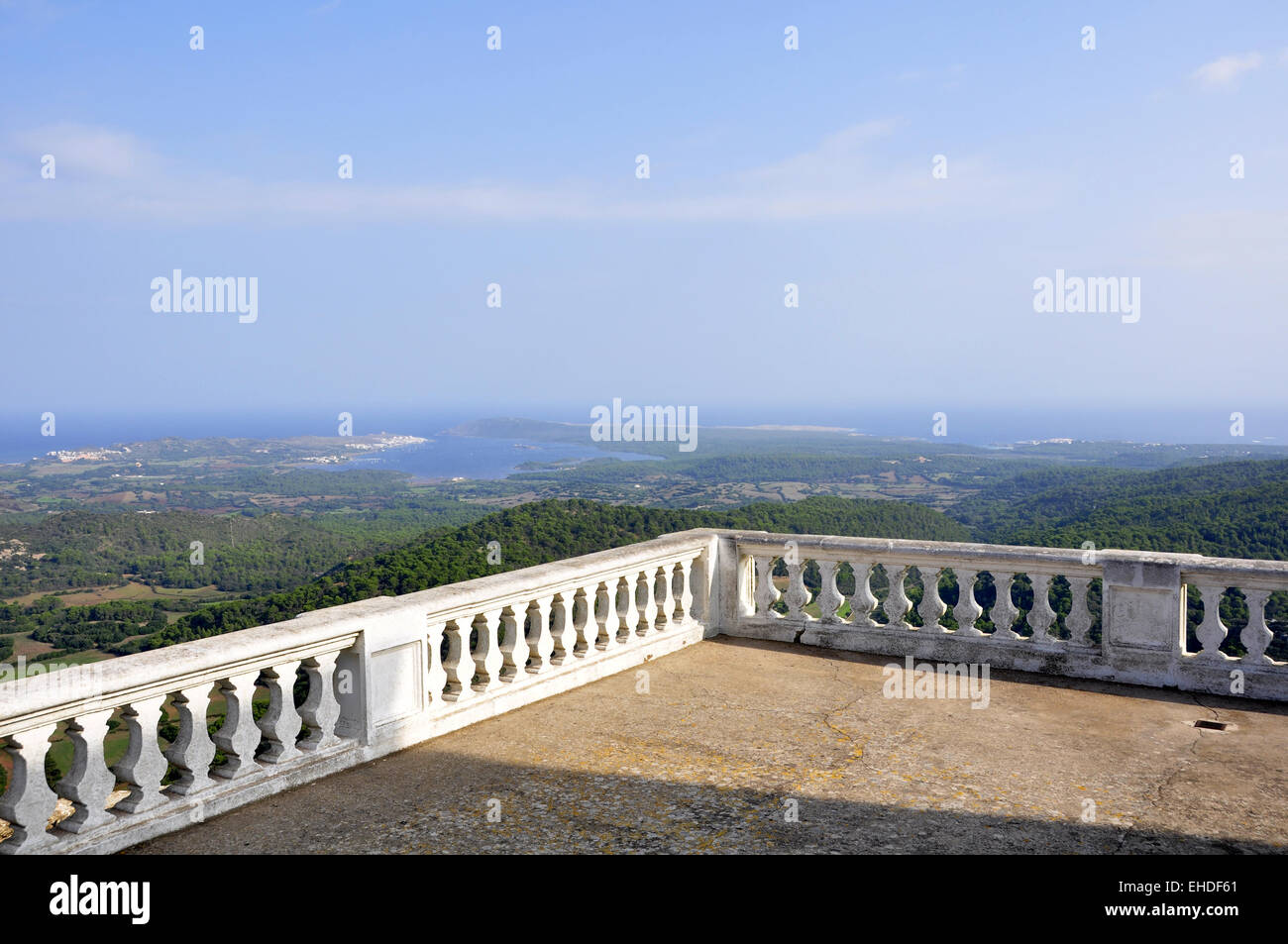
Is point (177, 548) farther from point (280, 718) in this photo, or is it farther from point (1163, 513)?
point (280, 718)

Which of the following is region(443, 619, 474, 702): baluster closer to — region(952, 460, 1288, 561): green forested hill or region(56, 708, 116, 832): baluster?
region(56, 708, 116, 832): baluster

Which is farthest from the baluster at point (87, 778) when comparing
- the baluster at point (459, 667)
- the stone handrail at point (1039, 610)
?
the stone handrail at point (1039, 610)

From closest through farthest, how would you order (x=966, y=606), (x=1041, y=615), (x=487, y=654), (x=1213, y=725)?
(x=1213, y=725)
(x=487, y=654)
(x=1041, y=615)
(x=966, y=606)

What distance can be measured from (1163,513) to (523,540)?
18.5 metres

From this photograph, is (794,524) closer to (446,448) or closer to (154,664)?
(154,664)

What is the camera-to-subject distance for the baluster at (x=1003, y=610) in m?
7.41

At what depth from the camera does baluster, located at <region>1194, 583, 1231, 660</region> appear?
664 centimetres

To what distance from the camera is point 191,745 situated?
4.24 meters

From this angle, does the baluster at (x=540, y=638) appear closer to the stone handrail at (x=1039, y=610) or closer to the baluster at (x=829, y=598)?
the stone handrail at (x=1039, y=610)

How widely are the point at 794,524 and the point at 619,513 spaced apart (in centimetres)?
614

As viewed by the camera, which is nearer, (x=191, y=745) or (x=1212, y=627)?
(x=191, y=745)

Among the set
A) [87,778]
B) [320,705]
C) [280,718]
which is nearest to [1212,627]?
[320,705]

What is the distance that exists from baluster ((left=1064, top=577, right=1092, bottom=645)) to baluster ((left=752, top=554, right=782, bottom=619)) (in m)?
2.56
